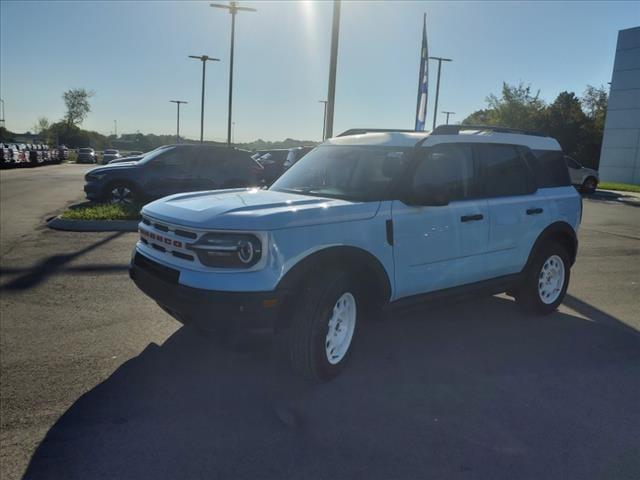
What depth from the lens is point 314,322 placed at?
3627 mm

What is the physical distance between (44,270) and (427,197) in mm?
5431

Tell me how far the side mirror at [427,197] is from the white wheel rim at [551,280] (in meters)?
2.06

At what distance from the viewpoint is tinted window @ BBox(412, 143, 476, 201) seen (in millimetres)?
4426

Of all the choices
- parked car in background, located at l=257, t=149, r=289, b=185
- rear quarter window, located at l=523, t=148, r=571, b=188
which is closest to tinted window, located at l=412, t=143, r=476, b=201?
rear quarter window, located at l=523, t=148, r=571, b=188

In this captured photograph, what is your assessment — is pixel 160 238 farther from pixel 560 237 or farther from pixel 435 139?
pixel 560 237

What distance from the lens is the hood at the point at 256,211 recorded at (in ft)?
11.6

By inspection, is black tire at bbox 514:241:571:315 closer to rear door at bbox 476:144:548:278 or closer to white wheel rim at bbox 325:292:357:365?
rear door at bbox 476:144:548:278

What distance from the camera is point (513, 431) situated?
131 inches

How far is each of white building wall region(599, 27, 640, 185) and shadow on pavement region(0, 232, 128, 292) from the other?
3522 cm

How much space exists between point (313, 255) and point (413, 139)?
1633 mm

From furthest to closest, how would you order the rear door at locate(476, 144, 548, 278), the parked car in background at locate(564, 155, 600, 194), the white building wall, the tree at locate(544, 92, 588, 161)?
the tree at locate(544, 92, 588, 161) < the white building wall < the parked car in background at locate(564, 155, 600, 194) < the rear door at locate(476, 144, 548, 278)

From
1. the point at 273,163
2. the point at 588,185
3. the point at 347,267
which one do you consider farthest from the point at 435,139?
the point at 588,185

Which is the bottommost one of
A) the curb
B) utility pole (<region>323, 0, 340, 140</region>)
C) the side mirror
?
the curb

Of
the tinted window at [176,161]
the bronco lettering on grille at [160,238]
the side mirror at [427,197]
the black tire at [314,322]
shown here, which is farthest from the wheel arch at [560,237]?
the tinted window at [176,161]
